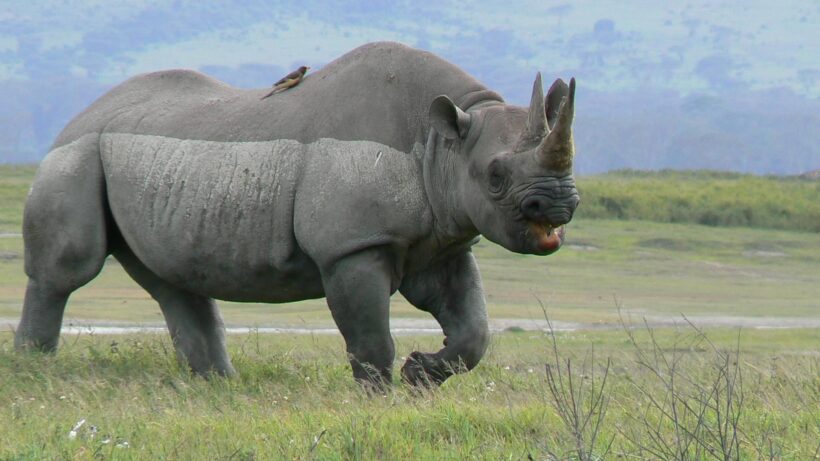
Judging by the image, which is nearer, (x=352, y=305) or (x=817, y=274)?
(x=352, y=305)

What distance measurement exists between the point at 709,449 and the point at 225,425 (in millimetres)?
2242

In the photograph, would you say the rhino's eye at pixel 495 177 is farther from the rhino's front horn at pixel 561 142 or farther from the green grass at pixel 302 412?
the green grass at pixel 302 412

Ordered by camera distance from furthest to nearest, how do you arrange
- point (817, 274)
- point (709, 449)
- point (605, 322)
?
point (817, 274)
point (605, 322)
point (709, 449)

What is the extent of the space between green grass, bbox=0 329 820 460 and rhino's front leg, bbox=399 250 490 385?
15cm

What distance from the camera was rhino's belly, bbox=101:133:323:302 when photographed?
31.4ft

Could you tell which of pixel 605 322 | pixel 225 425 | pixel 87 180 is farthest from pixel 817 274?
pixel 225 425

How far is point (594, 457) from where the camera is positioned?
22.2 ft

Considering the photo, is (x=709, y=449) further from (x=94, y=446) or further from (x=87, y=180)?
(x=87, y=180)

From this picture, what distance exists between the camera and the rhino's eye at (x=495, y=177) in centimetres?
887

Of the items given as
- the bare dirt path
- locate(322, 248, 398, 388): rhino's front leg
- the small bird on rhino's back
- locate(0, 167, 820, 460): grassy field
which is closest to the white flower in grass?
locate(0, 167, 820, 460): grassy field

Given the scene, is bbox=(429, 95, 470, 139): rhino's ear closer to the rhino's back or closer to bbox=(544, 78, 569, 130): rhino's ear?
the rhino's back

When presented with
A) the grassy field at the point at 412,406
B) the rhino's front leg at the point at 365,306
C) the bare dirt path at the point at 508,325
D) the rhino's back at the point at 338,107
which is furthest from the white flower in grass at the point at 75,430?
the bare dirt path at the point at 508,325

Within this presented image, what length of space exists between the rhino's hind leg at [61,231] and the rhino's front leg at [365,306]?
1857 millimetres

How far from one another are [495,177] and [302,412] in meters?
1.71
